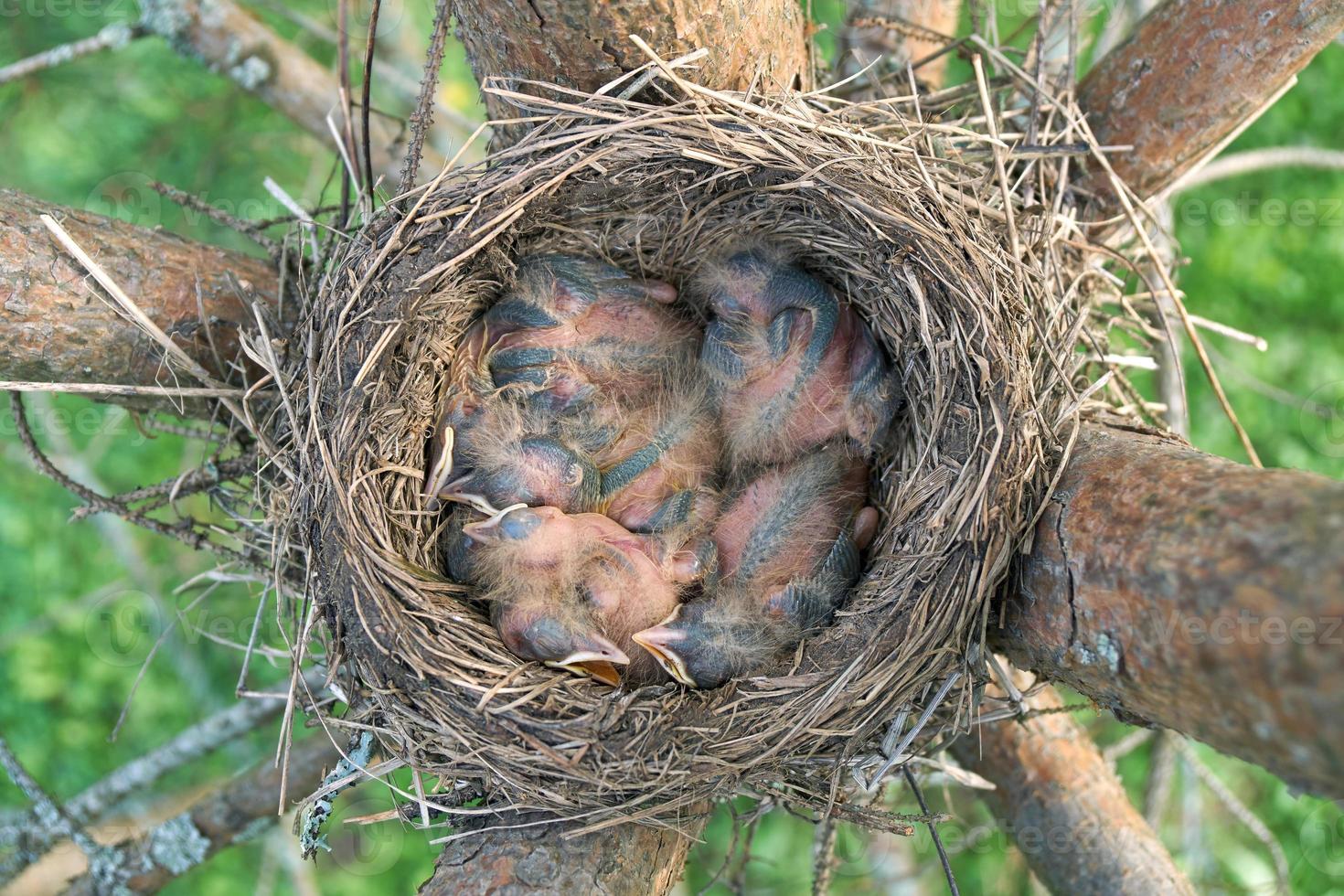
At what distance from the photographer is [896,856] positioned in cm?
279

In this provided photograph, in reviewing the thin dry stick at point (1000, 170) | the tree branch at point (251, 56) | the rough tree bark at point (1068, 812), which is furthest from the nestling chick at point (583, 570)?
the tree branch at point (251, 56)

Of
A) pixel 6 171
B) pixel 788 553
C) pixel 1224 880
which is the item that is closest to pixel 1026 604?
pixel 788 553

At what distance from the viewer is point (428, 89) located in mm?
1544

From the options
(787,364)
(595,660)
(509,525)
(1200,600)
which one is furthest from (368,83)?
(1200,600)

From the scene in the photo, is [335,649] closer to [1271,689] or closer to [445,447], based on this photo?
[445,447]

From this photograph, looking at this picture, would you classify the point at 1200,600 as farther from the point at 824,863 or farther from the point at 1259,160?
the point at 1259,160

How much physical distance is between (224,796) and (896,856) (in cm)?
186

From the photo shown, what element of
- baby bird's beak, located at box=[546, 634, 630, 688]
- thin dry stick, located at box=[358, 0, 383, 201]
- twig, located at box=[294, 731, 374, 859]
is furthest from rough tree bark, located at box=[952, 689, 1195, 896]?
thin dry stick, located at box=[358, 0, 383, 201]

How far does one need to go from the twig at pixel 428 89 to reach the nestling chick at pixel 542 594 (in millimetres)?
632

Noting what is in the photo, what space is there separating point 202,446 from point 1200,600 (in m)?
2.88

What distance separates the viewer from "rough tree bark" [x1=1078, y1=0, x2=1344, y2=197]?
4.99ft

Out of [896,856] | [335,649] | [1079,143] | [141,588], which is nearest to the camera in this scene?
[335,649]

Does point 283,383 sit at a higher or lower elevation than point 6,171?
lower

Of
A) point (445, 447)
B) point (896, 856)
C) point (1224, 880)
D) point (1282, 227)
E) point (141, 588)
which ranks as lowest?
point (1224, 880)
